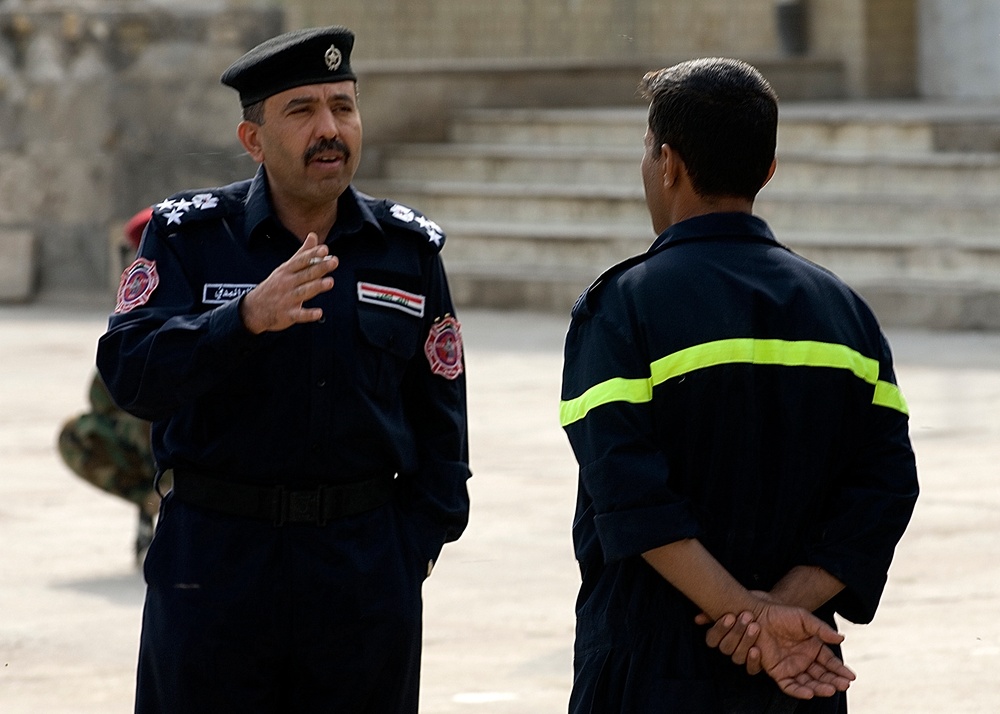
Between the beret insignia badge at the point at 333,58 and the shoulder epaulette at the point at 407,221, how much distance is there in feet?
0.81

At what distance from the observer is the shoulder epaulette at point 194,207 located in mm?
3305

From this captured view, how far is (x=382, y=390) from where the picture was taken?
333 centimetres

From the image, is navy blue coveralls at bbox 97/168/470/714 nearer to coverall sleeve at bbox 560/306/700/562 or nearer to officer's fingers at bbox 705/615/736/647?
coverall sleeve at bbox 560/306/700/562

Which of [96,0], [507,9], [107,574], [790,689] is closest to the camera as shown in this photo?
[790,689]

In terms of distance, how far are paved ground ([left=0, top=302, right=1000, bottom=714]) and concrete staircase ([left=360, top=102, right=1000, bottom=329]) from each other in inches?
60.8

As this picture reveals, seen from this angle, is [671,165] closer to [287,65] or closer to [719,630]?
[719,630]

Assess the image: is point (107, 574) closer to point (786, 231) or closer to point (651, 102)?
point (651, 102)

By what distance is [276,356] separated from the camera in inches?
127

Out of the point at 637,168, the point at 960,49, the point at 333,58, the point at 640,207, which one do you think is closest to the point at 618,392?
the point at 333,58

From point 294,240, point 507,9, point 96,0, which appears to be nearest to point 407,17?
point 507,9

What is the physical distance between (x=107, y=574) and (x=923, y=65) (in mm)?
12075

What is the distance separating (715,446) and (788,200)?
33.1 feet

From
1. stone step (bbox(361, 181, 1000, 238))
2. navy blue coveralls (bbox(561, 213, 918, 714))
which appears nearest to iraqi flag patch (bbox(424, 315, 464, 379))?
navy blue coveralls (bbox(561, 213, 918, 714))

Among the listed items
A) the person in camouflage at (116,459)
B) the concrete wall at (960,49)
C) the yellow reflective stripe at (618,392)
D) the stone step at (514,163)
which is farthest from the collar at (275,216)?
the concrete wall at (960,49)
